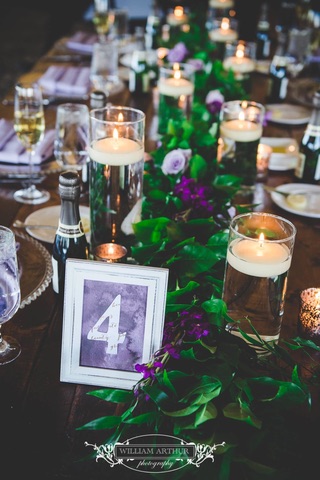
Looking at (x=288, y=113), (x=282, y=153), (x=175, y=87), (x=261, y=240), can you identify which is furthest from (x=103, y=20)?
(x=261, y=240)

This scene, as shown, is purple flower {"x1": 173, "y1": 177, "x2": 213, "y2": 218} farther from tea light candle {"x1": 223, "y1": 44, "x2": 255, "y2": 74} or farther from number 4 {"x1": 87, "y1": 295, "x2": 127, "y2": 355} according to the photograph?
tea light candle {"x1": 223, "y1": 44, "x2": 255, "y2": 74}

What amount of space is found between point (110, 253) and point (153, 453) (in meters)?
0.39

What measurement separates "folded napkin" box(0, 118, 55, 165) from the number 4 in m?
0.86

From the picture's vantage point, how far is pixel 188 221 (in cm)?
112

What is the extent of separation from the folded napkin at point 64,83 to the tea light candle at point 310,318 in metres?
1.51

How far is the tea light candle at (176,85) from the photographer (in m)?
1.88

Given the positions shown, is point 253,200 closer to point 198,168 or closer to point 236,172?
point 236,172

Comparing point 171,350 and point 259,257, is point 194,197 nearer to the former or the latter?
point 259,257

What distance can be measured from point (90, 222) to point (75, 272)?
0.41 metres

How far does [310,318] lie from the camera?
3.32ft

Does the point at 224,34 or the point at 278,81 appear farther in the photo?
the point at 224,34

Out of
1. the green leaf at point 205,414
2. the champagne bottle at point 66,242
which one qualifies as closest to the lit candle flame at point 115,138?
the champagne bottle at point 66,242

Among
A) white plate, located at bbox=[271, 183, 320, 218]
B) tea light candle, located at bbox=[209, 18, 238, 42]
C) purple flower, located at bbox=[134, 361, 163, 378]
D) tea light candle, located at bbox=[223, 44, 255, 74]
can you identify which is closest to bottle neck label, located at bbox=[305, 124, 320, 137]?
white plate, located at bbox=[271, 183, 320, 218]

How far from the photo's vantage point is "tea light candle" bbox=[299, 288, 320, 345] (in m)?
1.01
